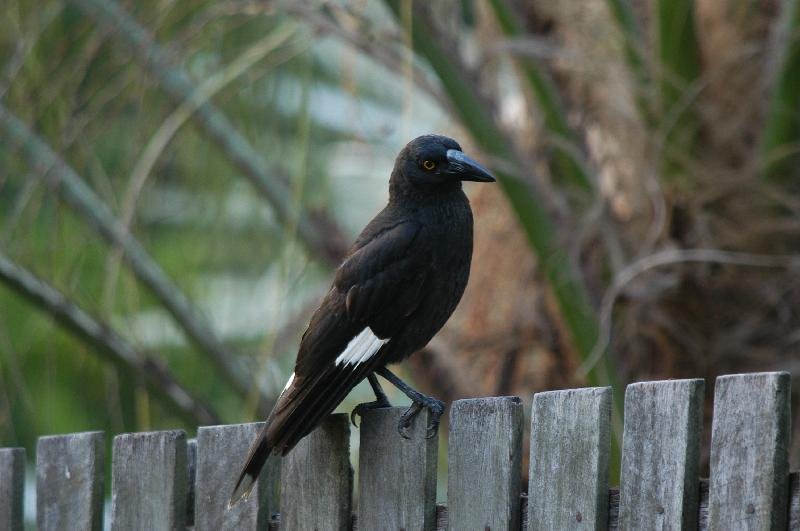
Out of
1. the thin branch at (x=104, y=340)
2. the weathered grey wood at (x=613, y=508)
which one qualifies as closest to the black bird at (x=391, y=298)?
the weathered grey wood at (x=613, y=508)

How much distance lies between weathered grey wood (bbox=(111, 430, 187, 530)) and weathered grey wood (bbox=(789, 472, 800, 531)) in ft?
4.43

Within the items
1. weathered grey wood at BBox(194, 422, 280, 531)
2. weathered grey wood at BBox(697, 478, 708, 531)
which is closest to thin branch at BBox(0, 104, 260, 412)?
weathered grey wood at BBox(194, 422, 280, 531)

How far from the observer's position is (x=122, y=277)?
12.8 feet

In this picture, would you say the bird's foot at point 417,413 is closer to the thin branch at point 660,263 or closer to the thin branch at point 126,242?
the thin branch at point 660,263

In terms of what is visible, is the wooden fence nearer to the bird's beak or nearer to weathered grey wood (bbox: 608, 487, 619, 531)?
weathered grey wood (bbox: 608, 487, 619, 531)

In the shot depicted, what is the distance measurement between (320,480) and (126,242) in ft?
4.38

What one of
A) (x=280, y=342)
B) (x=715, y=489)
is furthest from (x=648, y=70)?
(x=715, y=489)

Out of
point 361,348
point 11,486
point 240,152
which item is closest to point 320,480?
point 361,348

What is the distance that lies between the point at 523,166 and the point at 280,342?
3.43ft

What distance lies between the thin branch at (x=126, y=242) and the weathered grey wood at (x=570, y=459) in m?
1.63

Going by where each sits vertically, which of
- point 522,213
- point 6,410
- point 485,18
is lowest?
point 6,410

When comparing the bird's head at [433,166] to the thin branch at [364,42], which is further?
the thin branch at [364,42]

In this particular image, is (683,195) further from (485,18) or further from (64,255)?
(64,255)

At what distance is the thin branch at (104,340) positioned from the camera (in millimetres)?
3621
